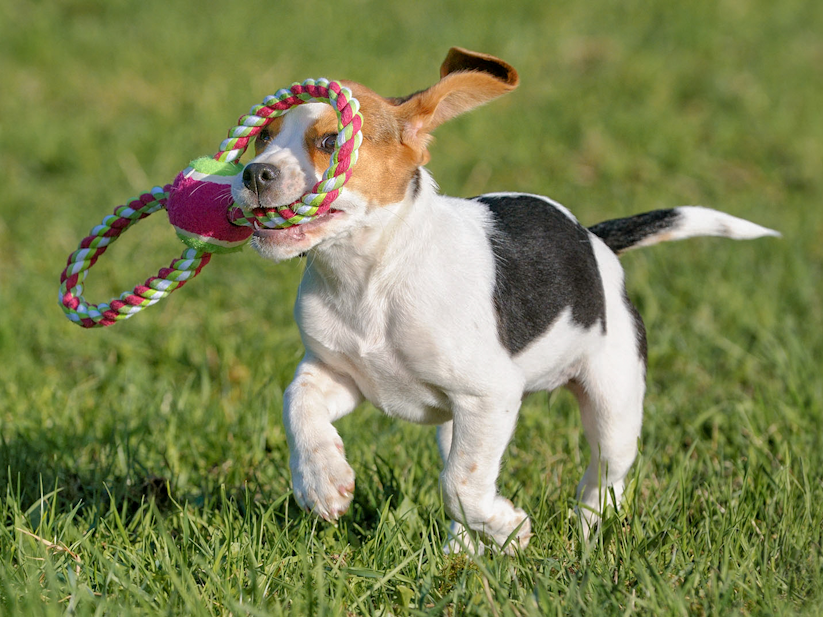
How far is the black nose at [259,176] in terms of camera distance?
2.93 m

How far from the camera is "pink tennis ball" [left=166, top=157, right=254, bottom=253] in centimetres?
314

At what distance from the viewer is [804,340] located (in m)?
5.79

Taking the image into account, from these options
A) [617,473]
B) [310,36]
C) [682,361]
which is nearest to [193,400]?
[617,473]

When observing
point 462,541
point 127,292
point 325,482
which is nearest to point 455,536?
point 462,541

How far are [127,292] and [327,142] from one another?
878mm

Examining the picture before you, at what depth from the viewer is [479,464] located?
329cm

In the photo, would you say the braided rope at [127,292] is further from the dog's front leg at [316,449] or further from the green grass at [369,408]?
the green grass at [369,408]

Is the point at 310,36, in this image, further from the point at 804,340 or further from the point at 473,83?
the point at 473,83

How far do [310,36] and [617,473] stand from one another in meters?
7.91

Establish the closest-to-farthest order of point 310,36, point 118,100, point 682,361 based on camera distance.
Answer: point 682,361 → point 118,100 → point 310,36

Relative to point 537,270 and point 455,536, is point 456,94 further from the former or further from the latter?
point 455,536

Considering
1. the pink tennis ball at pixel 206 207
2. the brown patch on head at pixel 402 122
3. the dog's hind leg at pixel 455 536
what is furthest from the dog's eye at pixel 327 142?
the dog's hind leg at pixel 455 536

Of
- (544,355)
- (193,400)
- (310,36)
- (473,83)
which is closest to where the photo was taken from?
(473,83)

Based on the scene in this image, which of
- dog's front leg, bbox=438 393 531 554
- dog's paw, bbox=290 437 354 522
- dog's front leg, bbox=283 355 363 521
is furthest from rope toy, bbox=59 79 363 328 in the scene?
dog's front leg, bbox=438 393 531 554
